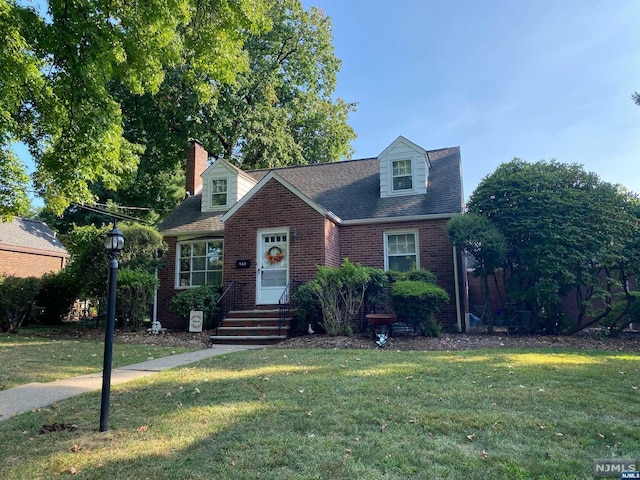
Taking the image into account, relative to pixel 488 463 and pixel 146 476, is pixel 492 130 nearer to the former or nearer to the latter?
pixel 488 463

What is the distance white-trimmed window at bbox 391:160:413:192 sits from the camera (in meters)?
14.4

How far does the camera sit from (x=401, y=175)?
47.4 ft

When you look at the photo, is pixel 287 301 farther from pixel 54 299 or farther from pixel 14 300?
pixel 54 299

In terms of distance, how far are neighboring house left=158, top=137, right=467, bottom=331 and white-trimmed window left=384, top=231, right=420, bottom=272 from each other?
31 mm

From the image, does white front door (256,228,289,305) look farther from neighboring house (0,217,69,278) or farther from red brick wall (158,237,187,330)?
neighboring house (0,217,69,278)

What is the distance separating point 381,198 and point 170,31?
28.9 ft

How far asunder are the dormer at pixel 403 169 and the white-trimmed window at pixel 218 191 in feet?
19.4

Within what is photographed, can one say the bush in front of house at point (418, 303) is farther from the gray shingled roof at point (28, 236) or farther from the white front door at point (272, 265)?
the gray shingled roof at point (28, 236)

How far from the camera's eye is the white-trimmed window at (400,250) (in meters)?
13.2

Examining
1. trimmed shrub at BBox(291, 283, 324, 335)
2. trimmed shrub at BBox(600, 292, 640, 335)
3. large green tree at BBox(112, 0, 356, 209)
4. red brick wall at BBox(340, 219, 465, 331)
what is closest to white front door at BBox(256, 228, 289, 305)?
trimmed shrub at BBox(291, 283, 324, 335)

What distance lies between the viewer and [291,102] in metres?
27.2

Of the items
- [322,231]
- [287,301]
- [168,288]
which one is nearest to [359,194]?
[322,231]

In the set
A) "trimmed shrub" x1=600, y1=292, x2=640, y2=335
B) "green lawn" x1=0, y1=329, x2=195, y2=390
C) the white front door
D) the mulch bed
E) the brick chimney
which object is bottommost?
"green lawn" x1=0, y1=329, x2=195, y2=390

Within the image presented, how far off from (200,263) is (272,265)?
3431mm
